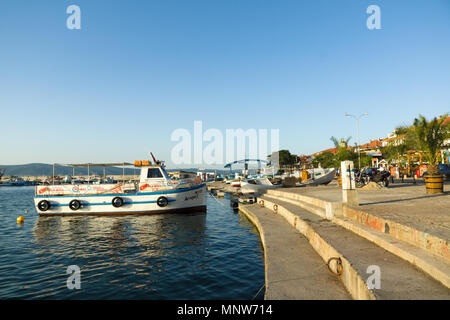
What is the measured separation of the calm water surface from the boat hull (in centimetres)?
301

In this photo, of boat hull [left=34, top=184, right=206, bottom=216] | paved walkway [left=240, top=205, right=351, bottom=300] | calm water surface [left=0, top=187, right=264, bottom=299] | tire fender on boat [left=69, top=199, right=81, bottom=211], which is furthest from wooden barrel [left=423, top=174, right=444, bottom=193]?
tire fender on boat [left=69, top=199, right=81, bottom=211]

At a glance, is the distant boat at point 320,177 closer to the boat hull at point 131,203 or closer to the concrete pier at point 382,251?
the boat hull at point 131,203

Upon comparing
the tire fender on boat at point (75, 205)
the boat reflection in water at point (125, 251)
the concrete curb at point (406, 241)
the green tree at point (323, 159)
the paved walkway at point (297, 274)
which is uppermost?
the green tree at point (323, 159)

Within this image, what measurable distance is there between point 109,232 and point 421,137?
23.0 metres

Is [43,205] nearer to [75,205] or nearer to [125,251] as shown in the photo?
[75,205]

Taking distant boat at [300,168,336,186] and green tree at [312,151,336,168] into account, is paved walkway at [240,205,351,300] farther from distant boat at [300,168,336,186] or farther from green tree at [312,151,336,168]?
green tree at [312,151,336,168]

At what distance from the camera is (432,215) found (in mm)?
6766

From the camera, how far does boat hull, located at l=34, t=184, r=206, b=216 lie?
59.3ft

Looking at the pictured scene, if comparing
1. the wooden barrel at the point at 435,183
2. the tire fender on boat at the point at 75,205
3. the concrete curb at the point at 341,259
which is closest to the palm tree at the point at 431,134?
the wooden barrel at the point at 435,183

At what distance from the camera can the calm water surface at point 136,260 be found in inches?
252

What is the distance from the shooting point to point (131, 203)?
59.8 feet

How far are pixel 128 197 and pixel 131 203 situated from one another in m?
0.48
